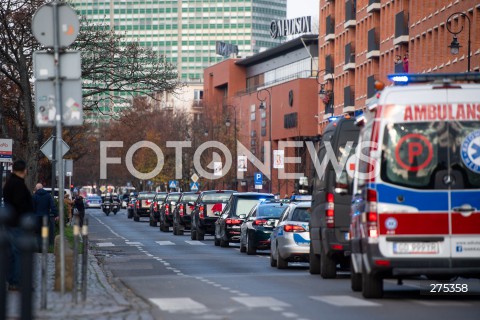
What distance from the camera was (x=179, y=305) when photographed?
18.4 metres

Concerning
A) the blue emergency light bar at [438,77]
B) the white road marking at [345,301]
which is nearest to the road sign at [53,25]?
the blue emergency light bar at [438,77]

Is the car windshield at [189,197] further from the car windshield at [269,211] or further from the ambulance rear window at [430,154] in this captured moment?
the ambulance rear window at [430,154]

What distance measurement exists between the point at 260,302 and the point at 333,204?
6.36 metres

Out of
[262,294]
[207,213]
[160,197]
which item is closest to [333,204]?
[262,294]

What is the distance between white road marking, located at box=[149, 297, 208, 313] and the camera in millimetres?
17555

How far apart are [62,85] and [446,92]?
4811 millimetres

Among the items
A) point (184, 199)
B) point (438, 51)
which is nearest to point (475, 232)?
point (184, 199)

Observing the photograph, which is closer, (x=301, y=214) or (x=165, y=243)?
(x=301, y=214)

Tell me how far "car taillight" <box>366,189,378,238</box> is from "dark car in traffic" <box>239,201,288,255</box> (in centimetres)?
1920

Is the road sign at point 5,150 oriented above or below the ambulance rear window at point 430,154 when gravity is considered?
above

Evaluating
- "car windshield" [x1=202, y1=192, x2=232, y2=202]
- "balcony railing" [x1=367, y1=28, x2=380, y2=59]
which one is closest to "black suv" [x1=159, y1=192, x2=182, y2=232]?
"car windshield" [x1=202, y1=192, x2=232, y2=202]

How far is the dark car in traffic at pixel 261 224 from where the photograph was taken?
3803 cm

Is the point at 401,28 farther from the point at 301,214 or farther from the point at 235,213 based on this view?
the point at 301,214

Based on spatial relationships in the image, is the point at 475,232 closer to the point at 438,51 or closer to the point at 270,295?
the point at 270,295
